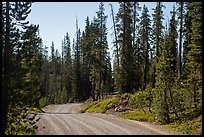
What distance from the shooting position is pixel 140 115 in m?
23.4

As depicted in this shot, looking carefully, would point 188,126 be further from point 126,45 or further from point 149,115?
point 126,45

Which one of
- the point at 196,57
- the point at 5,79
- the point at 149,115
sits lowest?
the point at 149,115

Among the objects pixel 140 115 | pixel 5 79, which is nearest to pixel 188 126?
pixel 140 115

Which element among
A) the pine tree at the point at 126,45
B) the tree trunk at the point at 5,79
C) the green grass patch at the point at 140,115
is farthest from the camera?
the pine tree at the point at 126,45

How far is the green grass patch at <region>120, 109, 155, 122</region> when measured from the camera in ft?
71.7

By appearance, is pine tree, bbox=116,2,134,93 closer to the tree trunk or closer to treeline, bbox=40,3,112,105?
treeline, bbox=40,3,112,105

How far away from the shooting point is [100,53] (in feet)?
149

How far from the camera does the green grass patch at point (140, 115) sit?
860 inches

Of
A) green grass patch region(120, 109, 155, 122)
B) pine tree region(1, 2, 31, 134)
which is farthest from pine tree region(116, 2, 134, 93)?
pine tree region(1, 2, 31, 134)

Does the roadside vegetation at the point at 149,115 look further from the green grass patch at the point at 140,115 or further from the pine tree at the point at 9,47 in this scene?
the pine tree at the point at 9,47

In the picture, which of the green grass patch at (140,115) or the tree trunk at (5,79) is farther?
the green grass patch at (140,115)

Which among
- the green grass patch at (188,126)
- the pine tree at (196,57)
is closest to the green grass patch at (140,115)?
the green grass patch at (188,126)

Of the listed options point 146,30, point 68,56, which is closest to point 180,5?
point 146,30

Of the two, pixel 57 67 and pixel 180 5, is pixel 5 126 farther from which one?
pixel 57 67
